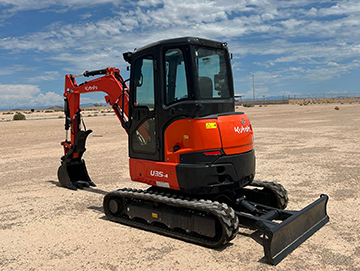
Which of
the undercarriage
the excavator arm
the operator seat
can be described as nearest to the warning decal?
the operator seat

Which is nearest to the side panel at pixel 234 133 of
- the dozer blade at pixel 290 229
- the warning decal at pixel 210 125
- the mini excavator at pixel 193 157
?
the mini excavator at pixel 193 157

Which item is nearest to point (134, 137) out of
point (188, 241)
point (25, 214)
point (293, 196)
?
point (188, 241)

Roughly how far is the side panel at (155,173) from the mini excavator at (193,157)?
0.02 metres

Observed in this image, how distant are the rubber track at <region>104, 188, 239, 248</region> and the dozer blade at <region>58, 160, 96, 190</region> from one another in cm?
316

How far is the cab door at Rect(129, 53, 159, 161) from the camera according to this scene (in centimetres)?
630

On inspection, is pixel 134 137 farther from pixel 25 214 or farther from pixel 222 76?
pixel 25 214

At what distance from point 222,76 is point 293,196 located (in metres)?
3.72

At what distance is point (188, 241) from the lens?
575 cm

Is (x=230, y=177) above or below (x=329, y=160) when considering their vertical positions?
above

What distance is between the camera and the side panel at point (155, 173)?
6000 millimetres

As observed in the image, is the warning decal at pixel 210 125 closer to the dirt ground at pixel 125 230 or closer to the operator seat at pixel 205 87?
the operator seat at pixel 205 87

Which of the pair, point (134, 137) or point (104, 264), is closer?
point (104, 264)

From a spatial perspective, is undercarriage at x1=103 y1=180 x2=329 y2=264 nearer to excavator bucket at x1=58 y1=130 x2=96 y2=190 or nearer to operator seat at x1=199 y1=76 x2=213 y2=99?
operator seat at x1=199 y1=76 x2=213 y2=99

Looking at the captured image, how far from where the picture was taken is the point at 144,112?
21.2 ft
